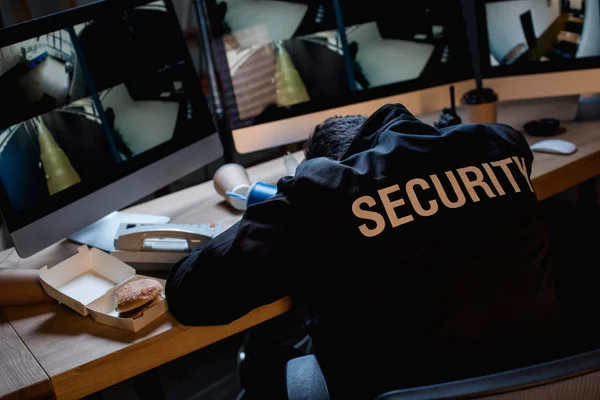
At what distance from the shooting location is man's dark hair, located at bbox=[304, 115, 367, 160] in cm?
119

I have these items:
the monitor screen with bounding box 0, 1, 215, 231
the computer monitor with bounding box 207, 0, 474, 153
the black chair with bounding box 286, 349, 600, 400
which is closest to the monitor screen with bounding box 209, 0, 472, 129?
the computer monitor with bounding box 207, 0, 474, 153

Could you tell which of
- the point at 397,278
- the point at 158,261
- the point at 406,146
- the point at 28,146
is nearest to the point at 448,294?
the point at 397,278

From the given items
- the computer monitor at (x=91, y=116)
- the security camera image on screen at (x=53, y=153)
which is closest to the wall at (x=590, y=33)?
the computer monitor at (x=91, y=116)

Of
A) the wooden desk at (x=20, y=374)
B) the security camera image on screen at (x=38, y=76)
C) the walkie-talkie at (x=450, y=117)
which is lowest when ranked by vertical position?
the wooden desk at (x=20, y=374)

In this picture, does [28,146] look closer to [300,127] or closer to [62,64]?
[62,64]

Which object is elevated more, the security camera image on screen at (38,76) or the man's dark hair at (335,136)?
the security camera image on screen at (38,76)

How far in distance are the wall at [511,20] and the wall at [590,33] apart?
74 millimetres

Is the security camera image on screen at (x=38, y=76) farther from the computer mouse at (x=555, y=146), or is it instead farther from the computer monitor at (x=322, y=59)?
the computer mouse at (x=555, y=146)

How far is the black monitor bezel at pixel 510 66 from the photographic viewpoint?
175 cm

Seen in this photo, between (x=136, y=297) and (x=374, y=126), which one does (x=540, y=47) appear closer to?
(x=374, y=126)

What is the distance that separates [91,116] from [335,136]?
57 cm

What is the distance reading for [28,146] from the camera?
1.34m

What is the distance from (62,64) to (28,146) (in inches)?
7.6

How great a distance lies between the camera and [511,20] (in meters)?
1.81
